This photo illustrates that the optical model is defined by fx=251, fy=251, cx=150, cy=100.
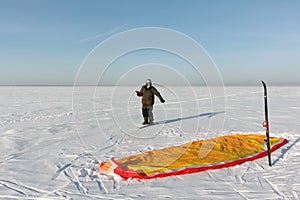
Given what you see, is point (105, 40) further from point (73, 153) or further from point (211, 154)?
point (211, 154)

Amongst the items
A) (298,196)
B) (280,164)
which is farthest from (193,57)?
(298,196)

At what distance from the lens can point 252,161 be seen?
478cm

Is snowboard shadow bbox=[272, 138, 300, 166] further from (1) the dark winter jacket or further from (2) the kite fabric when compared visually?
(1) the dark winter jacket

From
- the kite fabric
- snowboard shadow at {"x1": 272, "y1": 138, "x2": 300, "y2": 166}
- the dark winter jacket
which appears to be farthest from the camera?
the dark winter jacket

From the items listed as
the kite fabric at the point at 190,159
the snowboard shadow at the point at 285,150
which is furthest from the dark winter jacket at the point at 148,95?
the snowboard shadow at the point at 285,150

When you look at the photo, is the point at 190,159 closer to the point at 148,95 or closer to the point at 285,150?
the point at 285,150

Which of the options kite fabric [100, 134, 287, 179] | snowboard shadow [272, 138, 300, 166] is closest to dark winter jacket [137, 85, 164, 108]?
kite fabric [100, 134, 287, 179]

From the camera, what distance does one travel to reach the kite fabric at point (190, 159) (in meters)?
4.16

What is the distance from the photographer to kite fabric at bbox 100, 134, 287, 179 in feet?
13.6

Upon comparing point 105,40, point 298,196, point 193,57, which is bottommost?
point 298,196

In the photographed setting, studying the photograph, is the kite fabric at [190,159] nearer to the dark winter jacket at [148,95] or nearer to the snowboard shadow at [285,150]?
the snowboard shadow at [285,150]

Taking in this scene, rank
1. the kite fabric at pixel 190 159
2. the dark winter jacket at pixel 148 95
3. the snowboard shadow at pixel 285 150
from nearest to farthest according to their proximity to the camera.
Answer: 1. the kite fabric at pixel 190 159
2. the snowboard shadow at pixel 285 150
3. the dark winter jacket at pixel 148 95

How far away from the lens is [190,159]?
184 inches

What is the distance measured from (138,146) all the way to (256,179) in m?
2.90
